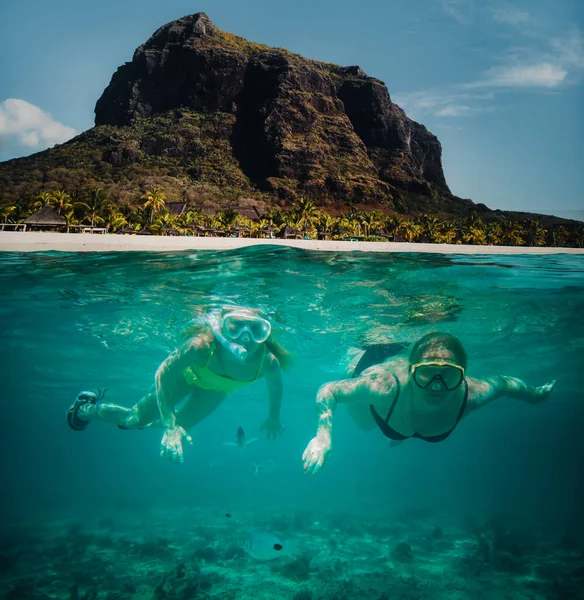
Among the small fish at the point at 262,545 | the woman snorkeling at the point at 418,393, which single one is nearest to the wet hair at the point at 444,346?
the woman snorkeling at the point at 418,393

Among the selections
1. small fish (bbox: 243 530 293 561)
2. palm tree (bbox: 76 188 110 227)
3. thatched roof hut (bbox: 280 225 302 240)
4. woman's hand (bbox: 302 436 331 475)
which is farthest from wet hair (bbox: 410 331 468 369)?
thatched roof hut (bbox: 280 225 302 240)

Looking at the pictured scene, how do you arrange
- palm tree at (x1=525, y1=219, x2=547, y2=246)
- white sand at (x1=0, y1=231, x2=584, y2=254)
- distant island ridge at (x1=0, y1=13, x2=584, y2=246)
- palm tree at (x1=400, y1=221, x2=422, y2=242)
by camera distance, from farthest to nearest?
distant island ridge at (x1=0, y1=13, x2=584, y2=246) < palm tree at (x1=525, y1=219, x2=547, y2=246) < palm tree at (x1=400, y1=221, x2=422, y2=242) < white sand at (x1=0, y1=231, x2=584, y2=254)

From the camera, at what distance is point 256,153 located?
116875 millimetres

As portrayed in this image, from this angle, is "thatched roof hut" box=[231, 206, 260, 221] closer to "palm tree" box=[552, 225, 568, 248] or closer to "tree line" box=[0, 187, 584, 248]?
"tree line" box=[0, 187, 584, 248]

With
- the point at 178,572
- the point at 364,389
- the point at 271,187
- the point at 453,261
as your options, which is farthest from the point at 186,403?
the point at 271,187

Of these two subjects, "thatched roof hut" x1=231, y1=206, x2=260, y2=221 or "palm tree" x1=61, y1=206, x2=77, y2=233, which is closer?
"palm tree" x1=61, y1=206, x2=77, y2=233

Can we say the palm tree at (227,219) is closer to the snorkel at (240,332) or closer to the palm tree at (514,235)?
the palm tree at (514,235)

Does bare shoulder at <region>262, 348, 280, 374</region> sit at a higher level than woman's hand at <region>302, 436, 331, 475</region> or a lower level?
higher

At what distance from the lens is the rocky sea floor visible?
908cm

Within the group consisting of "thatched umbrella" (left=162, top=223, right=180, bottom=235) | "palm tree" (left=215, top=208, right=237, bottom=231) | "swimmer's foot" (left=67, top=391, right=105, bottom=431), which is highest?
"palm tree" (left=215, top=208, right=237, bottom=231)

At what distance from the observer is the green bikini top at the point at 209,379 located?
6691 mm

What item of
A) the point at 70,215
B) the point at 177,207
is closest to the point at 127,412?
the point at 70,215

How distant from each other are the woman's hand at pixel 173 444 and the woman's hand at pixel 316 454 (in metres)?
1.55

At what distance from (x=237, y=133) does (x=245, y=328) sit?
125 m
